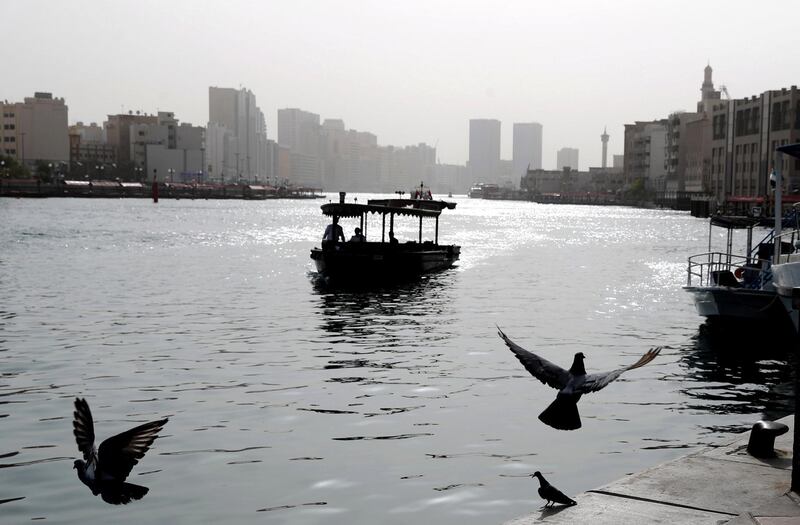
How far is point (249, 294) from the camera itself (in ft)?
126

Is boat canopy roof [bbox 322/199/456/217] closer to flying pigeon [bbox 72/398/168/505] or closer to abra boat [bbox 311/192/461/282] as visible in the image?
abra boat [bbox 311/192/461/282]

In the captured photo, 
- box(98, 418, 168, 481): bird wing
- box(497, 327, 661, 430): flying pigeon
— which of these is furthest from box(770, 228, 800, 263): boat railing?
box(98, 418, 168, 481): bird wing

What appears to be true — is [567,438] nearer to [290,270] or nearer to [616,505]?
[616,505]

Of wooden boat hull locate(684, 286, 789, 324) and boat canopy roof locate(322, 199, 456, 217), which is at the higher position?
boat canopy roof locate(322, 199, 456, 217)

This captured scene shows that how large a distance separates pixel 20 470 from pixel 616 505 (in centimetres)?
827

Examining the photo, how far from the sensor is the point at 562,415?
31.8ft

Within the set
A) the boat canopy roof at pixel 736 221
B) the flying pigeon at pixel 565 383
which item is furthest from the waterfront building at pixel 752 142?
the flying pigeon at pixel 565 383

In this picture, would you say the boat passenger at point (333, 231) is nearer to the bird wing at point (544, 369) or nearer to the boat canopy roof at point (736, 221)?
the boat canopy roof at point (736, 221)

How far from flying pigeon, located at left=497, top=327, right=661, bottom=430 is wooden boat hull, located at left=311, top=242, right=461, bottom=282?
31.9 meters

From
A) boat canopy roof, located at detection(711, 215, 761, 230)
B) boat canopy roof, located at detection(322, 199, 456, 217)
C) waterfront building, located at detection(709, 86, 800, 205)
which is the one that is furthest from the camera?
waterfront building, located at detection(709, 86, 800, 205)

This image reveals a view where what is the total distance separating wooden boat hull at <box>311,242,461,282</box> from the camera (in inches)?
1666

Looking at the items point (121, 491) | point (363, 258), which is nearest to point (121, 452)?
point (121, 491)

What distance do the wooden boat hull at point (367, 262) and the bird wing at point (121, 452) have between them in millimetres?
33358

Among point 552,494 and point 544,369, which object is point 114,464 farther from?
point 544,369
